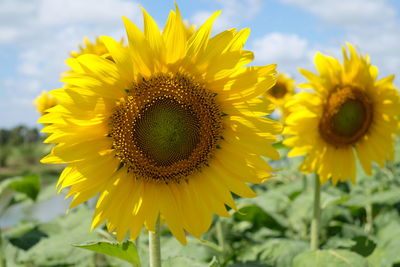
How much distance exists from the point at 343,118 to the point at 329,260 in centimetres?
134

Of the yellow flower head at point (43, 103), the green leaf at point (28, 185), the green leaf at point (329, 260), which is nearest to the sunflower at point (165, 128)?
the green leaf at point (329, 260)

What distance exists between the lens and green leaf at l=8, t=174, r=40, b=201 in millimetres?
3361

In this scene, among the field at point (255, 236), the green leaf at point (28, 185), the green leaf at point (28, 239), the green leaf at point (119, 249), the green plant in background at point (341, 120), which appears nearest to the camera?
the green leaf at point (119, 249)

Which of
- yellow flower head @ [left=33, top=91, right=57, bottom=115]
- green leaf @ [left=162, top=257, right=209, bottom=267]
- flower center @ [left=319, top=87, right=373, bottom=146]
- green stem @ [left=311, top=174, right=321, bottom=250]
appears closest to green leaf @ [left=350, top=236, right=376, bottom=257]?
green stem @ [left=311, top=174, right=321, bottom=250]

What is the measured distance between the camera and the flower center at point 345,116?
3814mm

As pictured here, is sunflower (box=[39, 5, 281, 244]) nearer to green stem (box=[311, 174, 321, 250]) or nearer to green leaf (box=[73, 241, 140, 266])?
green leaf (box=[73, 241, 140, 266])

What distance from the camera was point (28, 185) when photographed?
3408 millimetres

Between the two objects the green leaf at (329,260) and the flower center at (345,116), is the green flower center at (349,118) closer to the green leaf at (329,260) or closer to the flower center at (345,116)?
the flower center at (345,116)

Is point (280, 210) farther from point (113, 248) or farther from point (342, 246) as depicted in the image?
point (113, 248)

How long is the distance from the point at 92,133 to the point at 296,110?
74.4 inches

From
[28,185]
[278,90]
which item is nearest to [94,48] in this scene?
[28,185]

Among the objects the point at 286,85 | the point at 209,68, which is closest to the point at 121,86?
the point at 209,68

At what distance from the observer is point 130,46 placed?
2082mm

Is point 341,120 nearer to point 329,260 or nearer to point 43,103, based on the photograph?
point 329,260
